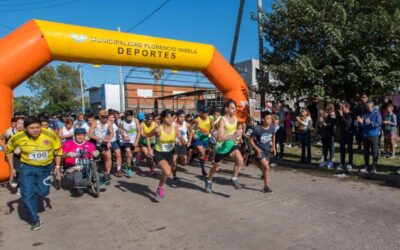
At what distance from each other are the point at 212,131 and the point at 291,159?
3.23m

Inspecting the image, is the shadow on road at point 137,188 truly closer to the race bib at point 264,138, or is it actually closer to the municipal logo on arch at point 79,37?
the race bib at point 264,138

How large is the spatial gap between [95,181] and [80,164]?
0.58 metres

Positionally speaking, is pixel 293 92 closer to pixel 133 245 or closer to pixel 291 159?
pixel 291 159

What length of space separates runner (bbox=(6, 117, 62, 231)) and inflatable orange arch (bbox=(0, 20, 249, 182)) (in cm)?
344

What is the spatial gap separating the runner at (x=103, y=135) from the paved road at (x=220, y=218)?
110 cm

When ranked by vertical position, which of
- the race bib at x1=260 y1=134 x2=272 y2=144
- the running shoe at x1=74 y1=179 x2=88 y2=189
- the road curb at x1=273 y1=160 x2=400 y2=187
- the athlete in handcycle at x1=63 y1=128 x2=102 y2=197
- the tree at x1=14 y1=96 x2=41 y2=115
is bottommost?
the road curb at x1=273 y1=160 x2=400 y2=187

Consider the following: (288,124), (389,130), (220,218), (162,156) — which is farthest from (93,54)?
(389,130)

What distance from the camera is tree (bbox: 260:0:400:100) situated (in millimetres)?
10234

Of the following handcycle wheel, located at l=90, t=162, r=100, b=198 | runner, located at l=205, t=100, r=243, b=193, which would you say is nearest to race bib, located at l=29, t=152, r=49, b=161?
handcycle wheel, located at l=90, t=162, r=100, b=198

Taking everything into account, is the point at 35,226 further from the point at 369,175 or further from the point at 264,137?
the point at 369,175

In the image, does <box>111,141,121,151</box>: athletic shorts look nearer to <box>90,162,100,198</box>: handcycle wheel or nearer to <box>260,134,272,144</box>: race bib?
<box>90,162,100,198</box>: handcycle wheel

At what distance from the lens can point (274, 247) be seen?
4238 millimetres

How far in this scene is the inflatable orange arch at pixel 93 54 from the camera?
8406mm

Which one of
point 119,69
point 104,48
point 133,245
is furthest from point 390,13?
point 119,69
